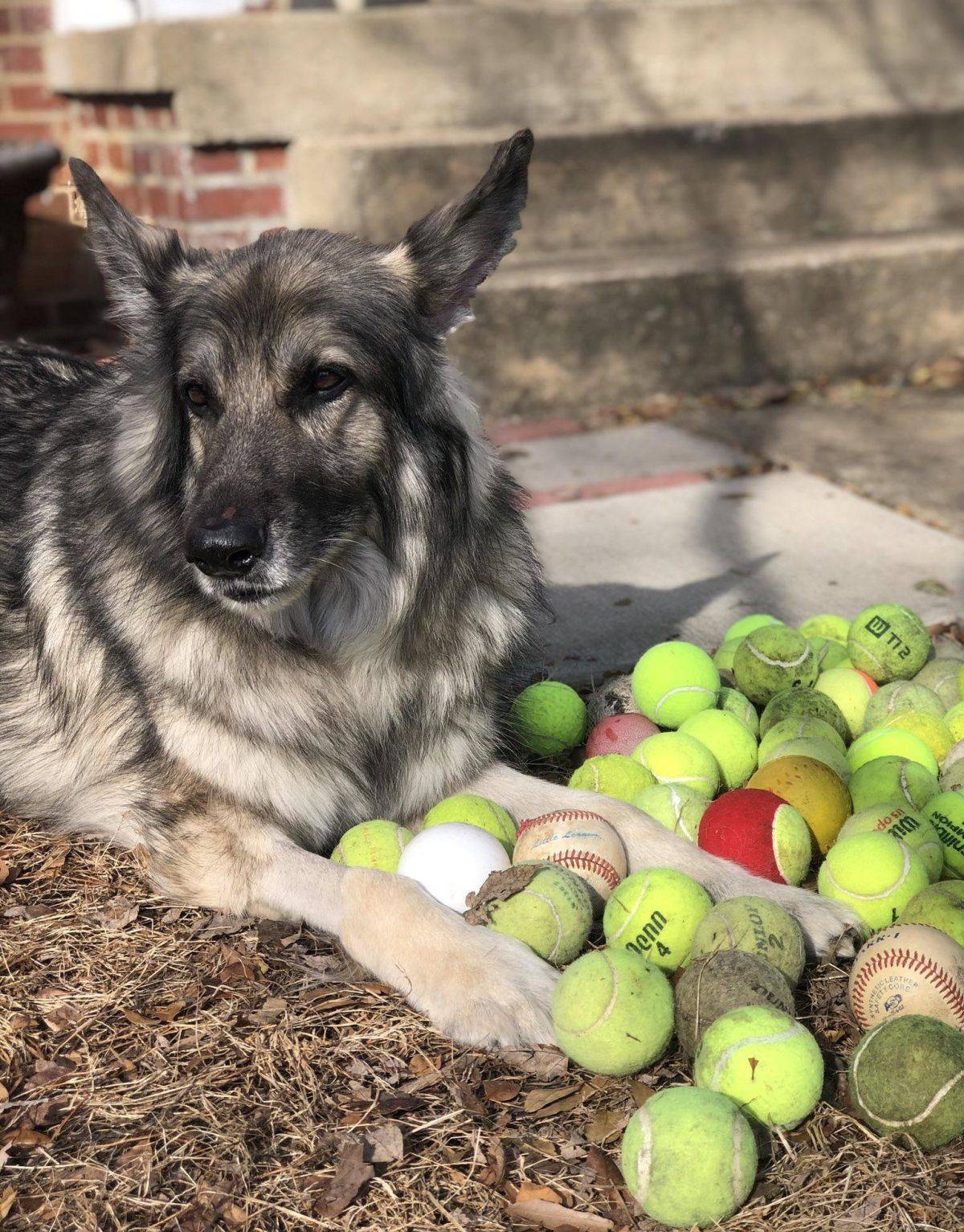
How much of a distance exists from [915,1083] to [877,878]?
65 cm

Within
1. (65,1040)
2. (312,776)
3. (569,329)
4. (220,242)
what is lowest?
(65,1040)

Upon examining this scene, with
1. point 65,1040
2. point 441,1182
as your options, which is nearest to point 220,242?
point 65,1040

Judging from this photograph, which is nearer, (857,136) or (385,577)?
(385,577)

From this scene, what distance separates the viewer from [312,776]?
10.5ft

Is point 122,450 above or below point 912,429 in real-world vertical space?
above

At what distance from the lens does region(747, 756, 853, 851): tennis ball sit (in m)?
3.13

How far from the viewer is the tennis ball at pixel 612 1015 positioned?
7.87 feet

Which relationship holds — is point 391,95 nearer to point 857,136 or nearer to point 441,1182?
point 857,136

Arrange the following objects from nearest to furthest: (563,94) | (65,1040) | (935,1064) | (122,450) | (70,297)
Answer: (935,1064), (65,1040), (122,450), (563,94), (70,297)

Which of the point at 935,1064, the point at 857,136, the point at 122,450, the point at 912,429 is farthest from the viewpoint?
the point at 857,136

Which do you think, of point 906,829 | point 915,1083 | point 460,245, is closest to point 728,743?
point 906,829

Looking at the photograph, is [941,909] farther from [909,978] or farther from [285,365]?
[285,365]

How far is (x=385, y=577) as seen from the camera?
3205 mm

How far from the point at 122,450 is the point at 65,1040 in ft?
4.79
